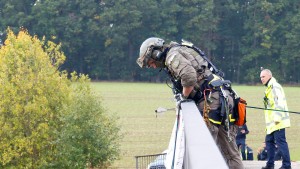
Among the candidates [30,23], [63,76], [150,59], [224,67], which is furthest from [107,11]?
[150,59]

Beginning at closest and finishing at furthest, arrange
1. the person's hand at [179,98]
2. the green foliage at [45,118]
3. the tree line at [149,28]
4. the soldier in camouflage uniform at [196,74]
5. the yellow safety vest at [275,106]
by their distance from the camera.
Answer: the person's hand at [179,98] → the soldier in camouflage uniform at [196,74] → the yellow safety vest at [275,106] → the green foliage at [45,118] → the tree line at [149,28]

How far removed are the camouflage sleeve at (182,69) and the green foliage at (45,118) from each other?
14.7 ft

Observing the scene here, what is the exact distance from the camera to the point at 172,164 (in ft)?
18.0

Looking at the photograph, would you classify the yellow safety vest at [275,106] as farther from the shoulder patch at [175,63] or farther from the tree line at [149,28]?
the tree line at [149,28]

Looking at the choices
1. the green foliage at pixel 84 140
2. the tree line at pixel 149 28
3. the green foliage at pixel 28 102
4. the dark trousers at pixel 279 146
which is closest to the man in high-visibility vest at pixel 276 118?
the dark trousers at pixel 279 146

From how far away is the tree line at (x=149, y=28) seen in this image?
2574 inches

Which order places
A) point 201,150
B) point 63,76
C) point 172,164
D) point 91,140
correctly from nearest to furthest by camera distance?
point 201,150 → point 172,164 → point 91,140 → point 63,76

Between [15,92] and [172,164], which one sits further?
[15,92]

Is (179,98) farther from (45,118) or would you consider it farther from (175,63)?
(45,118)

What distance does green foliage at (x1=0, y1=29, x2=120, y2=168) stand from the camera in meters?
11.2

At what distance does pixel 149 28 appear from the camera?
68.6 metres

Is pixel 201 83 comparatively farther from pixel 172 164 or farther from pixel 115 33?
pixel 115 33

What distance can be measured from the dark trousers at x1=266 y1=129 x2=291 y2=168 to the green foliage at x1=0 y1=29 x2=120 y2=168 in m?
2.69

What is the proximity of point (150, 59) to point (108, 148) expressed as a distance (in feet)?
14.2
